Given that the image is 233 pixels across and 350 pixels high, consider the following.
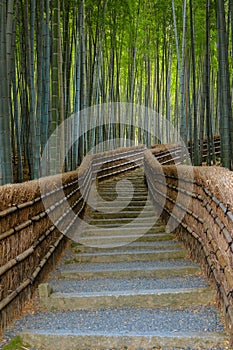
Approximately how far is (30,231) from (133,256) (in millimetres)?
1265

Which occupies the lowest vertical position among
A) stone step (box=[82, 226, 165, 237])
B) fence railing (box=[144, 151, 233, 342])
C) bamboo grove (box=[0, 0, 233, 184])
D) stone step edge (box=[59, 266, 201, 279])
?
stone step edge (box=[59, 266, 201, 279])

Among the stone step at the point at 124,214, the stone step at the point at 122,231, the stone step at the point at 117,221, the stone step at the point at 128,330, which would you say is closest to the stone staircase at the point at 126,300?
the stone step at the point at 128,330

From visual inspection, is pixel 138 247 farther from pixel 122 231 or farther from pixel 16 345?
pixel 16 345

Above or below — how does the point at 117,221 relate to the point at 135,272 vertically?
above

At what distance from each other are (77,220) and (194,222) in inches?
72.2

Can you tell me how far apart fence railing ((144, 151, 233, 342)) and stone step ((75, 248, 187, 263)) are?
0.14 metres

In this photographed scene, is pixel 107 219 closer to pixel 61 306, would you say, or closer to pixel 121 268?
pixel 121 268

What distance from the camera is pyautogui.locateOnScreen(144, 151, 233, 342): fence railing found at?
2506 mm

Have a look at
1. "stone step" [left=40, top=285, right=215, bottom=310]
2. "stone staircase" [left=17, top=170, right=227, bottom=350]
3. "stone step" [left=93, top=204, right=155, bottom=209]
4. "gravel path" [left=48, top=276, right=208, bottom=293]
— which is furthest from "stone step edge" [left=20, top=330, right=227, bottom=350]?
"stone step" [left=93, top=204, right=155, bottom=209]

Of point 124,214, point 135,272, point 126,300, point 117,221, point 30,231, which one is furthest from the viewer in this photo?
Answer: point 124,214

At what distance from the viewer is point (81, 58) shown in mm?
6480

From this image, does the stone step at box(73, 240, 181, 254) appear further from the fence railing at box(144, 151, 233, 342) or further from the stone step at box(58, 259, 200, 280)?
the stone step at box(58, 259, 200, 280)

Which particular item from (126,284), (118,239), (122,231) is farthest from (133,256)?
(122,231)

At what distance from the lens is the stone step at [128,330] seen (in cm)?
240
